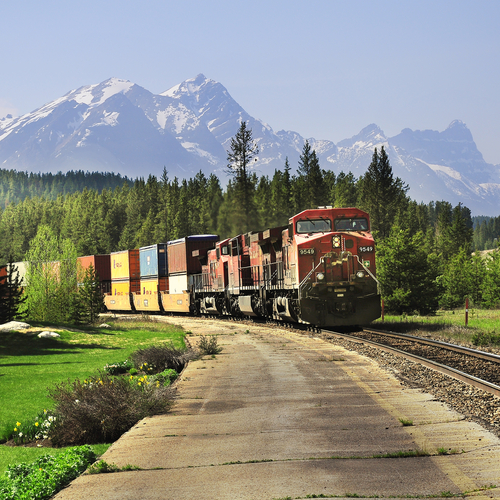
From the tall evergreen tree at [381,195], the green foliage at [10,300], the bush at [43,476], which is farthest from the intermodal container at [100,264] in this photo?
the bush at [43,476]

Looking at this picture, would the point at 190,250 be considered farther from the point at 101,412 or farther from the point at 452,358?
the point at 101,412

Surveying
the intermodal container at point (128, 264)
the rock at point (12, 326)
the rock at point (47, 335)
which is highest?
the intermodal container at point (128, 264)

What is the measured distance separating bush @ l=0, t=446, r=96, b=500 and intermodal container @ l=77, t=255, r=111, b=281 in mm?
58645

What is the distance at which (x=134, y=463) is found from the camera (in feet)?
24.9

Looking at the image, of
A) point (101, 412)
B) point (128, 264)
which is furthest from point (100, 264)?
point (101, 412)

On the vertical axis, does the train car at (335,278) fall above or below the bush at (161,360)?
above

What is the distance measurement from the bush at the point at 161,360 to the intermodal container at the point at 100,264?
4686 cm

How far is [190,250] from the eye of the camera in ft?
162

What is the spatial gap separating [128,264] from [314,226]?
1403 inches

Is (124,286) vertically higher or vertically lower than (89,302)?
higher

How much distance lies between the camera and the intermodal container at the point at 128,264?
2345 inches

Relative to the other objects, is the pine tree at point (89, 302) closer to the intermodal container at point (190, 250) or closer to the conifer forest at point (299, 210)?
the intermodal container at point (190, 250)

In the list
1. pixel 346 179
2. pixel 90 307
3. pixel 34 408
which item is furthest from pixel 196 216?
pixel 34 408

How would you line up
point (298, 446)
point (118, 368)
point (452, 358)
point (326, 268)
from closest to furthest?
point (298, 446) → point (452, 358) → point (118, 368) → point (326, 268)
